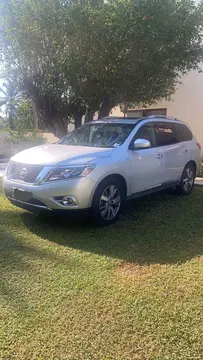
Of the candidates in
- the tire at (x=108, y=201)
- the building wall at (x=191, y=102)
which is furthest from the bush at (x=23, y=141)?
the tire at (x=108, y=201)

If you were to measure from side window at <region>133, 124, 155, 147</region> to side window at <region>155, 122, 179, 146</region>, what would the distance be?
165mm

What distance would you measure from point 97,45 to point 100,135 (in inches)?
101

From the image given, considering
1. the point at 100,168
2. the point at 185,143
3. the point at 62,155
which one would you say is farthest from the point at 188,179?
the point at 62,155

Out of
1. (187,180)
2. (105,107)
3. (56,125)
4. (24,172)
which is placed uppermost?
(105,107)

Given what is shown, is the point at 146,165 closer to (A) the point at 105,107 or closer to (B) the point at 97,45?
(B) the point at 97,45

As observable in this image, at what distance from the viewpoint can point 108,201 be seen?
5.05 meters

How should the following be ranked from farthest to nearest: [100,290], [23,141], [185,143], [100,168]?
[23,141] < [185,143] < [100,168] < [100,290]

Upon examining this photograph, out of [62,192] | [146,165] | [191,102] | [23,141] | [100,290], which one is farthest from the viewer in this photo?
[23,141]

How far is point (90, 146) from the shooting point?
5594mm

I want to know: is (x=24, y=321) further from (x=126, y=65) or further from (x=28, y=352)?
(x=126, y=65)

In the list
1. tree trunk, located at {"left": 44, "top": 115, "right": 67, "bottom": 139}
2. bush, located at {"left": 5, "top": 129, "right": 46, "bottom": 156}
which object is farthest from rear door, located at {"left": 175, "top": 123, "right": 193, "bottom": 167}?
bush, located at {"left": 5, "top": 129, "right": 46, "bottom": 156}

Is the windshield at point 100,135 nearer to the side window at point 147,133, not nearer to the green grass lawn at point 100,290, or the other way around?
the side window at point 147,133

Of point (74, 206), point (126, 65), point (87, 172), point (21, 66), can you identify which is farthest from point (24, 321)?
point (21, 66)

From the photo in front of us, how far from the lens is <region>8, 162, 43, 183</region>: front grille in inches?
189
